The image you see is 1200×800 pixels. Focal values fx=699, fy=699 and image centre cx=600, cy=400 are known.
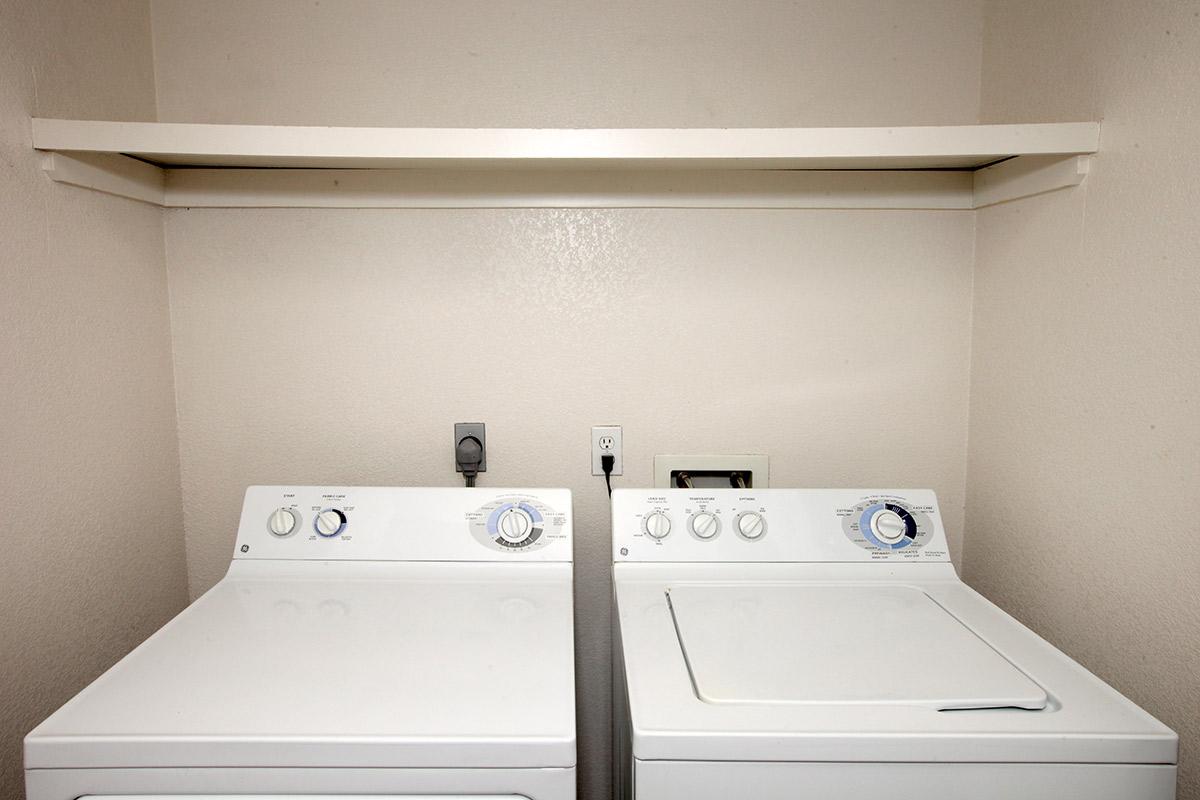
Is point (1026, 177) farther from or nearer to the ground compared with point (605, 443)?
farther from the ground

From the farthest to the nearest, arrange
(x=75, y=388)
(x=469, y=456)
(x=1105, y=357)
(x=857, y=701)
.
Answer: (x=469, y=456) → (x=75, y=388) → (x=1105, y=357) → (x=857, y=701)

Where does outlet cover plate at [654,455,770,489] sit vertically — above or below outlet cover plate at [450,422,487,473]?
below

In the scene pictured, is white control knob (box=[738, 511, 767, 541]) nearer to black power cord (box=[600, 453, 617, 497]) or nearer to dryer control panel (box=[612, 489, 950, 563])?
dryer control panel (box=[612, 489, 950, 563])

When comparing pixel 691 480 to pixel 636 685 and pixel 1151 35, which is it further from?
pixel 1151 35

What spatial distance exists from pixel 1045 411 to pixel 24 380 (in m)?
1.68

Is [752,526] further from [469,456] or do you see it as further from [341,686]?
[341,686]

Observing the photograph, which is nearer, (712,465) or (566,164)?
(566,164)

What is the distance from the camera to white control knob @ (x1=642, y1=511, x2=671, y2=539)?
1.26m

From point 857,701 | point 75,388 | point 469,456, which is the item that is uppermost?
point 75,388

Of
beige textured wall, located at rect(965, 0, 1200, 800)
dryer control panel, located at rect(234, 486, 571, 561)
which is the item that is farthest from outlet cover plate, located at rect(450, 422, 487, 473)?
beige textured wall, located at rect(965, 0, 1200, 800)

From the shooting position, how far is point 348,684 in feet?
2.77

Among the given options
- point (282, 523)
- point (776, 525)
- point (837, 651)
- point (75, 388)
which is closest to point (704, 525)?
point (776, 525)

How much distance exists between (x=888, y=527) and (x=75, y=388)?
4.69 feet

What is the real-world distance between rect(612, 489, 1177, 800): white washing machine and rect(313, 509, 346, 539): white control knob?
0.51 meters
